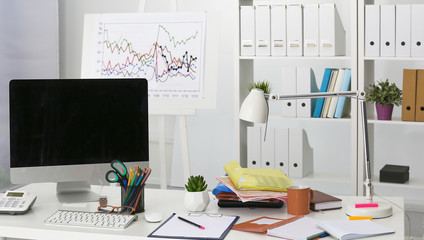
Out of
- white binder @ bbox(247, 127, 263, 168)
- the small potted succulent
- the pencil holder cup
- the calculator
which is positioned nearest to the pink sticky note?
the small potted succulent

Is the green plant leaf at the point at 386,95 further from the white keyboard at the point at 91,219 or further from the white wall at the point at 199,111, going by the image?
the white keyboard at the point at 91,219

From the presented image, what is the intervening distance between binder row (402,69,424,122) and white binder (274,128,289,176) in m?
0.76

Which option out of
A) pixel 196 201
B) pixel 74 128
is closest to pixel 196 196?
pixel 196 201

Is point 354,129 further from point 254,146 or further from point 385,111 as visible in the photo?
point 254,146

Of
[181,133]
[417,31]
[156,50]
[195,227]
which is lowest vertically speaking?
[195,227]

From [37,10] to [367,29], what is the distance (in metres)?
2.86

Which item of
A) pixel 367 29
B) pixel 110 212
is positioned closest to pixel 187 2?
pixel 367 29

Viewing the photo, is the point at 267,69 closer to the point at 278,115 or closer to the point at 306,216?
the point at 278,115

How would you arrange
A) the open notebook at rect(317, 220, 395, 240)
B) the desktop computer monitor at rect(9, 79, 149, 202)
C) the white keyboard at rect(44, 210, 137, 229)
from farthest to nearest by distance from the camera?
1. the desktop computer monitor at rect(9, 79, 149, 202)
2. the white keyboard at rect(44, 210, 137, 229)
3. the open notebook at rect(317, 220, 395, 240)

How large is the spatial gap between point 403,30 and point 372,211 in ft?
6.15

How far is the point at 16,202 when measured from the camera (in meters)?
2.01

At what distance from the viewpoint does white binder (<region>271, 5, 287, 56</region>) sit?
3.65 metres

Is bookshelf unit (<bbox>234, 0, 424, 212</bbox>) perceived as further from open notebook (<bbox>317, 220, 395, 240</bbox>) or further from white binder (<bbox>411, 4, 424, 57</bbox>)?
open notebook (<bbox>317, 220, 395, 240</bbox>)

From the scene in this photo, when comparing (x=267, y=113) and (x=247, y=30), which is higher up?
(x=247, y=30)
